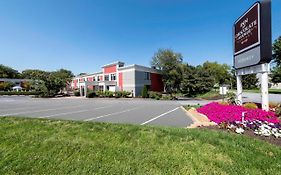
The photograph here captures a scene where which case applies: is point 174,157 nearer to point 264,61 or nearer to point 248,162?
point 248,162

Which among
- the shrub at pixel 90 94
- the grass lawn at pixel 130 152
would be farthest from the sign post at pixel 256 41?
the shrub at pixel 90 94

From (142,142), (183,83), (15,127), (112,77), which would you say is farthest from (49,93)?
(142,142)

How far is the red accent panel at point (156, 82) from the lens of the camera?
3788cm

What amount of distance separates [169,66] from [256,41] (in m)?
29.5

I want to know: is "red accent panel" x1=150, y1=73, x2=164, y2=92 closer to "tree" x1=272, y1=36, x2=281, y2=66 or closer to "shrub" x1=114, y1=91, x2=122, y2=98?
"shrub" x1=114, y1=91, x2=122, y2=98

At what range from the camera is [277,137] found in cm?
539

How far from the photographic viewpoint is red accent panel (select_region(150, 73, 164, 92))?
37.9 m

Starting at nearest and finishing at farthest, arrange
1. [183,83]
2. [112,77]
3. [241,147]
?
1. [241,147]
2. [183,83]
3. [112,77]

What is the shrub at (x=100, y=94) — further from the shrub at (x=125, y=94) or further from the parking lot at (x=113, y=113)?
the parking lot at (x=113, y=113)

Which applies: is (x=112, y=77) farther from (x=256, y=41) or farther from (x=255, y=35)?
(x=256, y=41)

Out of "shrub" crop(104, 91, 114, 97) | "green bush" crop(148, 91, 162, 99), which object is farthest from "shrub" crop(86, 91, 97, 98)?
"green bush" crop(148, 91, 162, 99)

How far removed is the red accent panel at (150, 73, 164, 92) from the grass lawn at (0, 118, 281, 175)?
3218 cm

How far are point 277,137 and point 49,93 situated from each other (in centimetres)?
4152

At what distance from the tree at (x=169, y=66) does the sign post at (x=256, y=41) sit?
25.6 m
